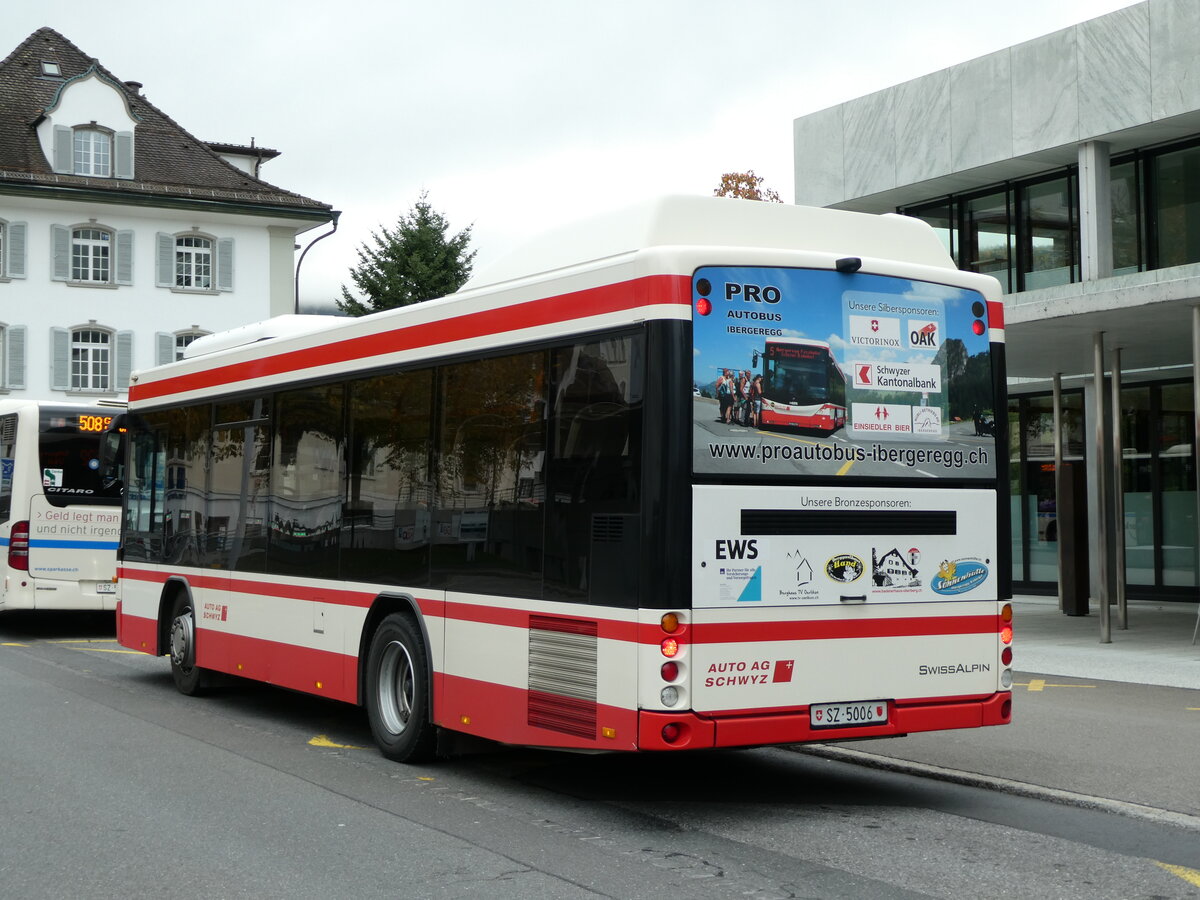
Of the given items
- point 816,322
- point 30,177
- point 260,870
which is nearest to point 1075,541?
point 816,322

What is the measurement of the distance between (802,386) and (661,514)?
41.2 inches

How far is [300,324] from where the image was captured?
11797 mm

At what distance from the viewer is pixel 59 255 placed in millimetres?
41000

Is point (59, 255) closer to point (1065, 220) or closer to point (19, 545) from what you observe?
point (19, 545)

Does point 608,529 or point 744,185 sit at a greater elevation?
point 744,185

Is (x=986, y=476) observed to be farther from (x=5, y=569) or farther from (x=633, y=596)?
(x=5, y=569)

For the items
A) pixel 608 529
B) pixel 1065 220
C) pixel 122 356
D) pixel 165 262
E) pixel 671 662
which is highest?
pixel 165 262

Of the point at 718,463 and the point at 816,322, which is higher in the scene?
the point at 816,322

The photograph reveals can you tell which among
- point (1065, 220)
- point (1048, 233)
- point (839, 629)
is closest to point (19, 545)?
point (839, 629)

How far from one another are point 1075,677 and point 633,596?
803 centimetres

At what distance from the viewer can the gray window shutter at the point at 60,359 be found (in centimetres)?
4066

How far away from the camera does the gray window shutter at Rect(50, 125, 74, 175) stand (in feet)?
138

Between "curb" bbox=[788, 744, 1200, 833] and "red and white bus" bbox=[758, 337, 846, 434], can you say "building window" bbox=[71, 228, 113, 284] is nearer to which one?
"curb" bbox=[788, 744, 1200, 833]

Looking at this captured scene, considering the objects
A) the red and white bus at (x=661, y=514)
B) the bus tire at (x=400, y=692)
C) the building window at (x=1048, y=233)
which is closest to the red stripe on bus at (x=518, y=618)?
the red and white bus at (x=661, y=514)
